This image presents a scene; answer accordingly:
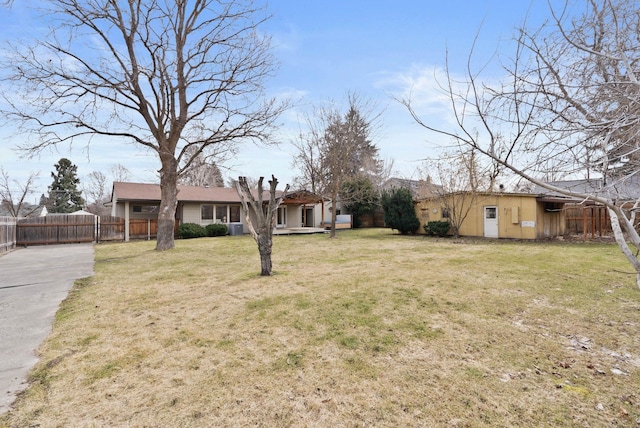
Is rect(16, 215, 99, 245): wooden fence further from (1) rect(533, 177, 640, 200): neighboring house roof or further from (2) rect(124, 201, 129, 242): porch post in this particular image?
(1) rect(533, 177, 640, 200): neighboring house roof

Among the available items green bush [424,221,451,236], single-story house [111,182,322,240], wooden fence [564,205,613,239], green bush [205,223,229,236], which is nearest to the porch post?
single-story house [111,182,322,240]

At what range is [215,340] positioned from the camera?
3.66 meters

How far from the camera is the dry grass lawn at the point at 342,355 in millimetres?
2314

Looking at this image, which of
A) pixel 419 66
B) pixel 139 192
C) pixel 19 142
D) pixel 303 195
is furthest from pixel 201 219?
pixel 419 66

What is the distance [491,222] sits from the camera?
17.0 meters

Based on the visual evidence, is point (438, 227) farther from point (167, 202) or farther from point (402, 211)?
point (167, 202)

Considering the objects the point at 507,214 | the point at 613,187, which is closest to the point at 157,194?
the point at 507,214

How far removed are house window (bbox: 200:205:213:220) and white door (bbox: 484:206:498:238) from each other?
17295 mm

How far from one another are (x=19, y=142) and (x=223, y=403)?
1404cm

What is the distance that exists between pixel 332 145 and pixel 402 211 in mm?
6338

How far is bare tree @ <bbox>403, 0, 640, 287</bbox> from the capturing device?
2.33 metres

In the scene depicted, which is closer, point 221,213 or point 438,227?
point 438,227

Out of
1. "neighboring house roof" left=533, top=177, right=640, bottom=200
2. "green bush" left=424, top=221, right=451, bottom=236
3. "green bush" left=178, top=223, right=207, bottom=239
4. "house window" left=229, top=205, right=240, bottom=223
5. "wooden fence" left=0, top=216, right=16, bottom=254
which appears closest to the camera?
"neighboring house roof" left=533, top=177, right=640, bottom=200

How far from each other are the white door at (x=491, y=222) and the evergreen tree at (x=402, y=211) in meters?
4.01
